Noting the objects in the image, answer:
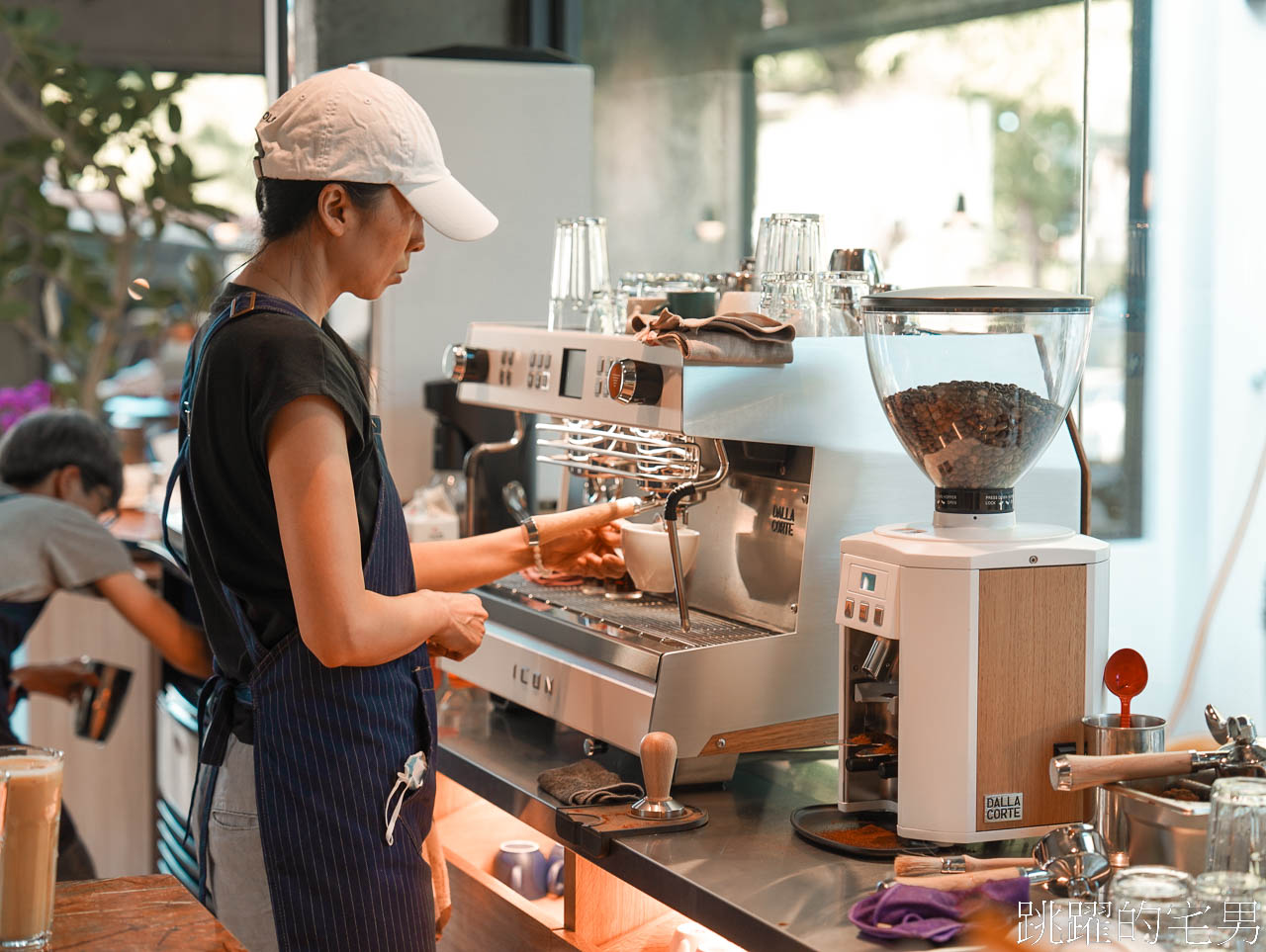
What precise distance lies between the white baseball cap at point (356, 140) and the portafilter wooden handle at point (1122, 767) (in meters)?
0.84

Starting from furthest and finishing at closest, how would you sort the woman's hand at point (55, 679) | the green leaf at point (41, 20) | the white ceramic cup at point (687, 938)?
the green leaf at point (41, 20), the woman's hand at point (55, 679), the white ceramic cup at point (687, 938)

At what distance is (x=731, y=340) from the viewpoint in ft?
5.57

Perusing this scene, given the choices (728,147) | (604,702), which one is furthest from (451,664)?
(728,147)

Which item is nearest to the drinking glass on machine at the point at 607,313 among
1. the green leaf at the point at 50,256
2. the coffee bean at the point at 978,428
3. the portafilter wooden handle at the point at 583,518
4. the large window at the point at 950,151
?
the portafilter wooden handle at the point at 583,518

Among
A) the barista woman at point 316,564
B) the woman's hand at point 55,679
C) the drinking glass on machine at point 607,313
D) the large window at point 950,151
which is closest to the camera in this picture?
the barista woman at point 316,564

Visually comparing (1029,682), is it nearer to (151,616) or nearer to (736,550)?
(736,550)

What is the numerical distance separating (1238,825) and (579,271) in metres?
1.31

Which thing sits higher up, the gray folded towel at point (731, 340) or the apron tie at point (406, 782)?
the gray folded towel at point (731, 340)

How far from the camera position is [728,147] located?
3781mm

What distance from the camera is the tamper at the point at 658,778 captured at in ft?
5.28

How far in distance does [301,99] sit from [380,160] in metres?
0.11

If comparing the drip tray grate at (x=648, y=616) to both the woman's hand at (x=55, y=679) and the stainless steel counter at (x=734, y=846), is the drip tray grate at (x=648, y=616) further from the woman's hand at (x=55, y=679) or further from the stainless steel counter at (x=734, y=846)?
the woman's hand at (x=55, y=679)

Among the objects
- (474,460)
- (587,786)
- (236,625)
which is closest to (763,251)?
(474,460)

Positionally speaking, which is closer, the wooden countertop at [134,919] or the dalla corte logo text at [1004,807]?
the wooden countertop at [134,919]
